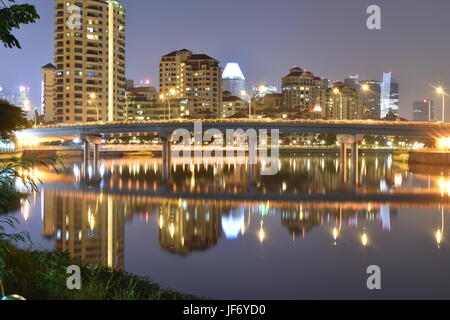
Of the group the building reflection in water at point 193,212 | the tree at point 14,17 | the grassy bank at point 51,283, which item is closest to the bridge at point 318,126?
the building reflection in water at point 193,212

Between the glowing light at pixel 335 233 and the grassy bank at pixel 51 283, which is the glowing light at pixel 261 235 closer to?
the glowing light at pixel 335 233

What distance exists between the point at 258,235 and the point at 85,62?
15502 centimetres

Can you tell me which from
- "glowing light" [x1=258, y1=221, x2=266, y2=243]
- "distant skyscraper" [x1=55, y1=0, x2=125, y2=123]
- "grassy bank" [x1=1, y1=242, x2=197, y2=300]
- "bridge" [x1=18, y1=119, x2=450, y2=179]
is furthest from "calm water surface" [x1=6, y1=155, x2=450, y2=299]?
"distant skyscraper" [x1=55, y1=0, x2=125, y2=123]

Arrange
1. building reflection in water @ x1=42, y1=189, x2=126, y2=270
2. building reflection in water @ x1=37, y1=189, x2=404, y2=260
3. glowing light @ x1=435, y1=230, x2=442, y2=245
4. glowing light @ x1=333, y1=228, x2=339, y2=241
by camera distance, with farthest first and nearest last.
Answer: glowing light @ x1=333, y1=228, x2=339, y2=241 → glowing light @ x1=435, y1=230, x2=442, y2=245 → building reflection in water @ x1=37, y1=189, x2=404, y2=260 → building reflection in water @ x1=42, y1=189, x2=126, y2=270

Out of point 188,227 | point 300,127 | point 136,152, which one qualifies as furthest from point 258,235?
point 136,152

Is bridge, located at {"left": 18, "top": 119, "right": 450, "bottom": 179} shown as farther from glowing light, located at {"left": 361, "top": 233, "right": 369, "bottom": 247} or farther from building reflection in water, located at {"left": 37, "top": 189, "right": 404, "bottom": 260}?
glowing light, located at {"left": 361, "top": 233, "right": 369, "bottom": 247}

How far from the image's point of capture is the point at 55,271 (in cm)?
1425

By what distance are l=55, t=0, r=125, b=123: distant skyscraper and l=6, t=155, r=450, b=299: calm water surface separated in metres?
121

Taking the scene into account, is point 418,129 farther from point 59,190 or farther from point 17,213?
point 17,213

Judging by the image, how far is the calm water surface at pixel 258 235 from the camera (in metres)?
21.7

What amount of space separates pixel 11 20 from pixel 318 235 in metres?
24.9

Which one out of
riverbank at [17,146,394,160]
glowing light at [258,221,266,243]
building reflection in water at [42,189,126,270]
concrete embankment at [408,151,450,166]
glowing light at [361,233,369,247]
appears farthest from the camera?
riverbank at [17,146,394,160]

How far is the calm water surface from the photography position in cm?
2166

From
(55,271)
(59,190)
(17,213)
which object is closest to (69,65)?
(59,190)
